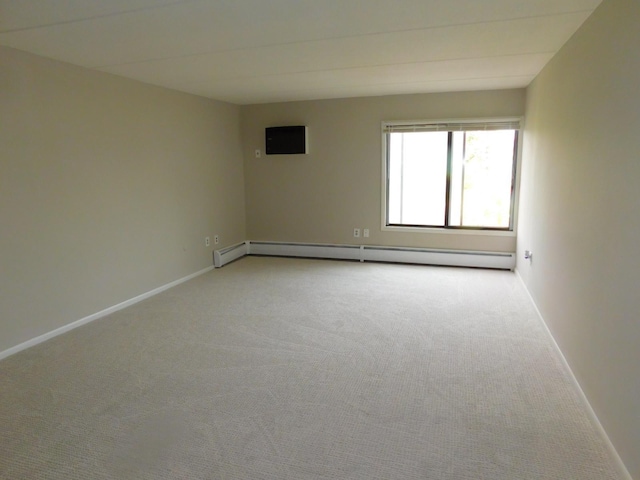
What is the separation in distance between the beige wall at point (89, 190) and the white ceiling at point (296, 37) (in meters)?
0.28

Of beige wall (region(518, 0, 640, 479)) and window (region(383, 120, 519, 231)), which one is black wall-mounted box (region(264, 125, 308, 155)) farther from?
beige wall (region(518, 0, 640, 479))

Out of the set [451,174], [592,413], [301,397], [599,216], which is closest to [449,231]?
[451,174]

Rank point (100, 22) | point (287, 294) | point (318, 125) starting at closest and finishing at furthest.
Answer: point (100, 22)
point (287, 294)
point (318, 125)

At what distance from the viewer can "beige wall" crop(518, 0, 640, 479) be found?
1.69m

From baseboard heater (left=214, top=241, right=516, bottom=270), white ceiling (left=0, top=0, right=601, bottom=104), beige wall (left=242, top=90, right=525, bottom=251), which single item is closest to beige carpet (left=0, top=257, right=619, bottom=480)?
baseboard heater (left=214, top=241, right=516, bottom=270)

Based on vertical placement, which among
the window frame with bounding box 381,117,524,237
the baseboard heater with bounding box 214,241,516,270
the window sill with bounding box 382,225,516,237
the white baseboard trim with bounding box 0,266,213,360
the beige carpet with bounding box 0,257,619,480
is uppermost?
the window frame with bounding box 381,117,524,237

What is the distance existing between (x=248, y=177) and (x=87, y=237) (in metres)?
2.76

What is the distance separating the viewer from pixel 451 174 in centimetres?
518

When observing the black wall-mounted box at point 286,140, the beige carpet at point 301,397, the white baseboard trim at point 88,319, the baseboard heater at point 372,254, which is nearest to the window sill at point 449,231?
the baseboard heater at point 372,254

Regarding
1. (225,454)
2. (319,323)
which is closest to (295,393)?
(225,454)

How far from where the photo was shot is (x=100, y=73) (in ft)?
11.4

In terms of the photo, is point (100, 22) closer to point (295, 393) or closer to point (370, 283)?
point (295, 393)

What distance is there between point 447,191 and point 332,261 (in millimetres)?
1758

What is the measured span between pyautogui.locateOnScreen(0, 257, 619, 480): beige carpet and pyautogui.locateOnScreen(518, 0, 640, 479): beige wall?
0.84ft
